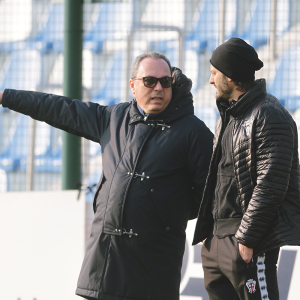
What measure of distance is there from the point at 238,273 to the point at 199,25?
318cm

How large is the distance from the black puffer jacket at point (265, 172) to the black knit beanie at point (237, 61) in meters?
0.10

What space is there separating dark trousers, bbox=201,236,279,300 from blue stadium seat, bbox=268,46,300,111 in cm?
282

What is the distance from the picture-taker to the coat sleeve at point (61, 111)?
312 cm

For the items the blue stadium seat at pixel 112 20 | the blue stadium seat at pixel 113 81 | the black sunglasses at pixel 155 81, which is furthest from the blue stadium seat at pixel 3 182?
the black sunglasses at pixel 155 81

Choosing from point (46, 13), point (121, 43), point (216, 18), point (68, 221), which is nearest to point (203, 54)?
point (216, 18)

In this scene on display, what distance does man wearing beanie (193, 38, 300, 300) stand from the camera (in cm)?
248

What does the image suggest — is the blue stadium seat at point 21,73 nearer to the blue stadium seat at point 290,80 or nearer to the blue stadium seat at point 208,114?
the blue stadium seat at point 208,114

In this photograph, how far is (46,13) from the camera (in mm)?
5566

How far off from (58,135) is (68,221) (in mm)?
1544

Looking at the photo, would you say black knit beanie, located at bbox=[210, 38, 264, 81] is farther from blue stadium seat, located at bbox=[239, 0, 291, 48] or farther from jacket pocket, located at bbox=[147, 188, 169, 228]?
blue stadium seat, located at bbox=[239, 0, 291, 48]

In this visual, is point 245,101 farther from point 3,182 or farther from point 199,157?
point 3,182

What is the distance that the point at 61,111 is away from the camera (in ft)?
10.4

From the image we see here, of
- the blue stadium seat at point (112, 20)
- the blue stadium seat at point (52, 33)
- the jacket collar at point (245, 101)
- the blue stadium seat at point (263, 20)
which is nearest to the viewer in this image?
the jacket collar at point (245, 101)

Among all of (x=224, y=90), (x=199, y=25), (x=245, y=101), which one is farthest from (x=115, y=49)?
(x=245, y=101)
